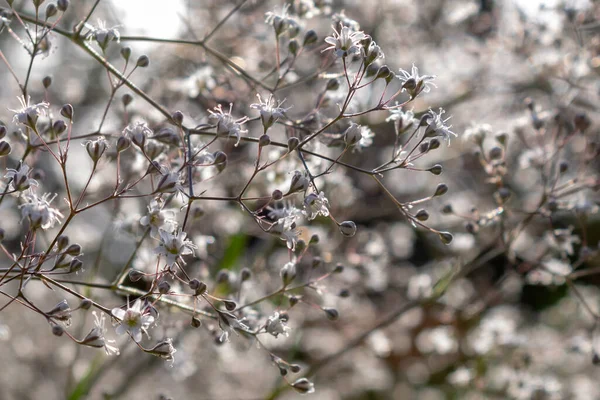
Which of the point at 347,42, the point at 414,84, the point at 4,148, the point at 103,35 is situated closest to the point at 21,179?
the point at 4,148

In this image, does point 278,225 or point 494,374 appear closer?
point 278,225

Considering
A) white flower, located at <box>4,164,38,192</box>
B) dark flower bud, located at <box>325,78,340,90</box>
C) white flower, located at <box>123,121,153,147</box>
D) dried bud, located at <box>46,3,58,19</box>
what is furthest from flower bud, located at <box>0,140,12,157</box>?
dark flower bud, located at <box>325,78,340,90</box>

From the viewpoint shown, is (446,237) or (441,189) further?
(441,189)

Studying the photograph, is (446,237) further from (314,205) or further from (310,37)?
(310,37)

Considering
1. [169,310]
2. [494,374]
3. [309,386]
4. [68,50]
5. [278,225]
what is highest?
[278,225]

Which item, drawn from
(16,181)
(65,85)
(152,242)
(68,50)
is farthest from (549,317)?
(16,181)

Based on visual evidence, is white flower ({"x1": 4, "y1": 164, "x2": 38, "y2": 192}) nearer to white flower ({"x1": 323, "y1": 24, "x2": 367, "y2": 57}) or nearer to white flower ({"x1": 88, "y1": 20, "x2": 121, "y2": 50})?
white flower ({"x1": 88, "y1": 20, "x2": 121, "y2": 50})

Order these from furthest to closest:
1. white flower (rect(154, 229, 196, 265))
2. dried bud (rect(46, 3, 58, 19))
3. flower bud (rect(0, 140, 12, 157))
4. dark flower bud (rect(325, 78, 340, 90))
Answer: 1. dark flower bud (rect(325, 78, 340, 90))
2. dried bud (rect(46, 3, 58, 19))
3. flower bud (rect(0, 140, 12, 157))
4. white flower (rect(154, 229, 196, 265))

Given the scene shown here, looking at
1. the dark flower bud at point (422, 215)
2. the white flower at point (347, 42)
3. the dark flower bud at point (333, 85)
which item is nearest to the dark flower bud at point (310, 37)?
the dark flower bud at point (333, 85)

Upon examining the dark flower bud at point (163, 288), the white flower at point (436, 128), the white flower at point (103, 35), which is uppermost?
the white flower at point (103, 35)

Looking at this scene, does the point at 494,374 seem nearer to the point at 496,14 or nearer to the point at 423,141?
the point at 496,14

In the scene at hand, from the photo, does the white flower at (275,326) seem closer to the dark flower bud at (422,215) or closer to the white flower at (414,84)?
the dark flower bud at (422,215)
